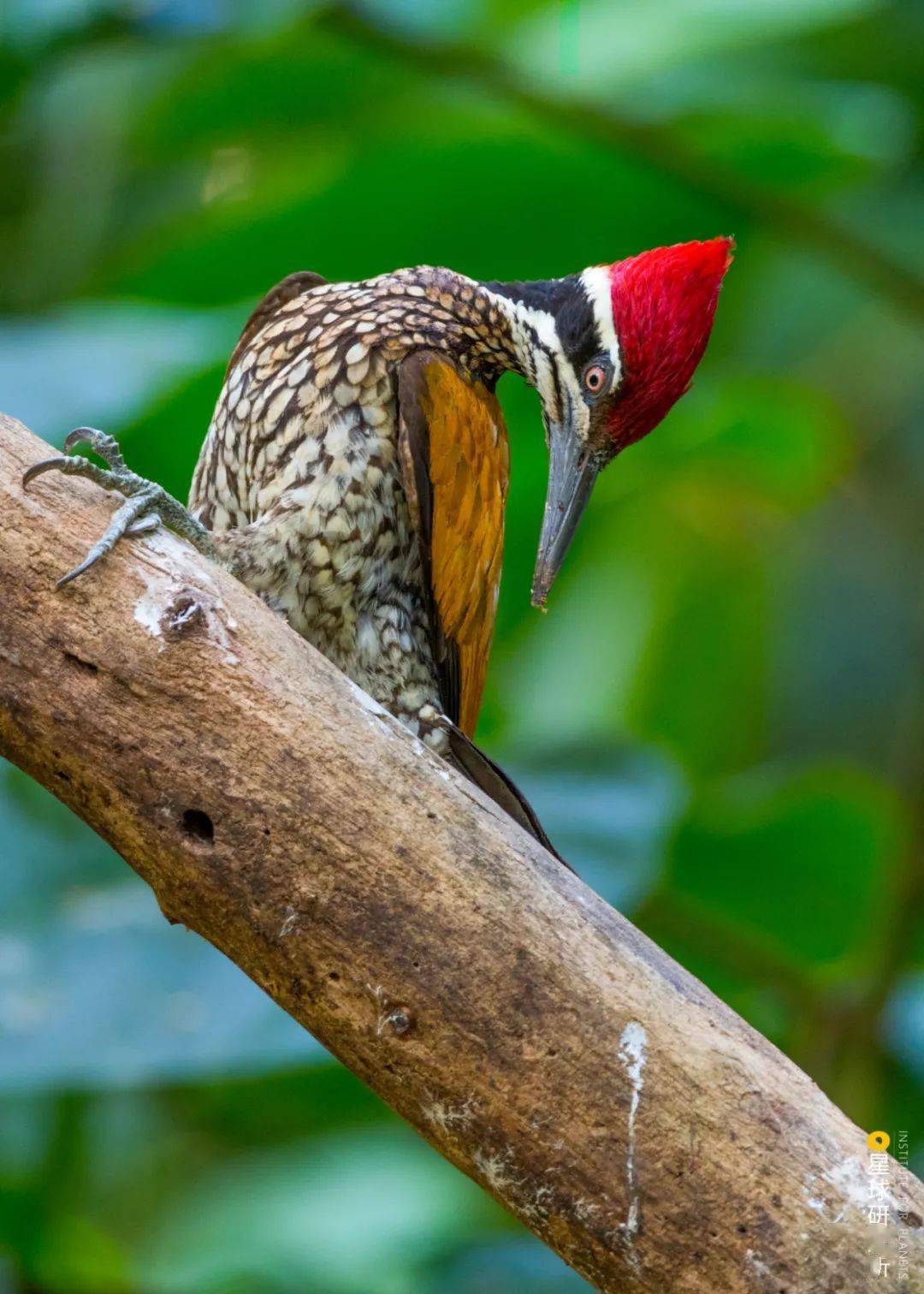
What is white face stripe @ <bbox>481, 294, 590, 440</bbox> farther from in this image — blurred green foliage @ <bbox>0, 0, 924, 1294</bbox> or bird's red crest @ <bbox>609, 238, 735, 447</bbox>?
blurred green foliage @ <bbox>0, 0, 924, 1294</bbox>

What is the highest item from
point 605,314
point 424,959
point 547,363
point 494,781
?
point 605,314

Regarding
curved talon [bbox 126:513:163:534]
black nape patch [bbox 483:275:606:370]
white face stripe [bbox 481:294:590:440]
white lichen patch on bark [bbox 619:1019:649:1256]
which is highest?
black nape patch [bbox 483:275:606:370]

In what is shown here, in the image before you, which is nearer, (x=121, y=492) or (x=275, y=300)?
(x=121, y=492)

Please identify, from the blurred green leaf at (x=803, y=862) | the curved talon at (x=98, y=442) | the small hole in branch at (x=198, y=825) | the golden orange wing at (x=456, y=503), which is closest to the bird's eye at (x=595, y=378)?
the golden orange wing at (x=456, y=503)

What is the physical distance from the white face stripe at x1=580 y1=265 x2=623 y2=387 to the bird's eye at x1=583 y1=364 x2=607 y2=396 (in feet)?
0.07

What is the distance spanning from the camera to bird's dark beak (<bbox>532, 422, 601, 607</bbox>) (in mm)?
2336

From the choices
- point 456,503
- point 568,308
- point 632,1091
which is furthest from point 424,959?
point 568,308

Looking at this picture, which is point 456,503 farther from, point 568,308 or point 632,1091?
point 632,1091

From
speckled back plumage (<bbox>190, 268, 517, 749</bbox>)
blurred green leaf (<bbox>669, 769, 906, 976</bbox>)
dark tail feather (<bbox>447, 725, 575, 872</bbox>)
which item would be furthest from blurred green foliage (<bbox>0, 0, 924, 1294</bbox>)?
dark tail feather (<bbox>447, 725, 575, 872</bbox>)

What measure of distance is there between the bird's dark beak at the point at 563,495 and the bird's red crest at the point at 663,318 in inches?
4.0

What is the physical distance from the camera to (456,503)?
7.75 ft

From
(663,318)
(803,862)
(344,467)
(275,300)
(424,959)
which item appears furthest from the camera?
(803,862)

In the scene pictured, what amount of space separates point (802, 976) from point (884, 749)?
212cm

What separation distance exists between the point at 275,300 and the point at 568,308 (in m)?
0.59
